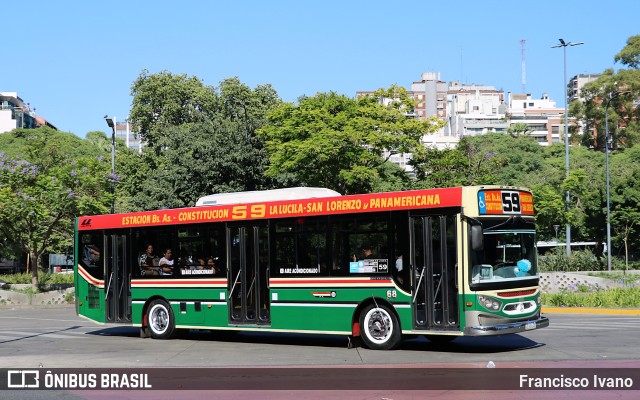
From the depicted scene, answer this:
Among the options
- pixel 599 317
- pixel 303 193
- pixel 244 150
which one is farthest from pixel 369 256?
pixel 244 150

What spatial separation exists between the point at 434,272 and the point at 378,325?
165 centimetres

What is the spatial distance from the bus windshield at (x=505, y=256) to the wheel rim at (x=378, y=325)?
204 centimetres

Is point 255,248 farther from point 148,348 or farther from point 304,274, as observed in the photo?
point 148,348

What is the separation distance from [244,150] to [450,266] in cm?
3544

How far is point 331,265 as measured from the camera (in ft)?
55.4

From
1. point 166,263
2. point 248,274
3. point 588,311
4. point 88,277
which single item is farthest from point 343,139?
point 248,274

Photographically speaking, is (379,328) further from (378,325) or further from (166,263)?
(166,263)

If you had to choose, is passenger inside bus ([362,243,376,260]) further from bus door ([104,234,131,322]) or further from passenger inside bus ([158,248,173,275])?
bus door ([104,234,131,322])

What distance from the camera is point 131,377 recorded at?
42.6 feet

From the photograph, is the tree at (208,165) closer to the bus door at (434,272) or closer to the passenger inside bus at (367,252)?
the passenger inside bus at (367,252)

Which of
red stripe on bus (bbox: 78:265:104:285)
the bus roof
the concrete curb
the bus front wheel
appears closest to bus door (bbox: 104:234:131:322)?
red stripe on bus (bbox: 78:265:104:285)

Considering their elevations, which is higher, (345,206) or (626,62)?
(626,62)

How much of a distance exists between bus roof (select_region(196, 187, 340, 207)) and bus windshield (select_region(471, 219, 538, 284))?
3793 millimetres

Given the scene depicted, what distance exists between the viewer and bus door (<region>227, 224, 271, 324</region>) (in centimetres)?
1798
